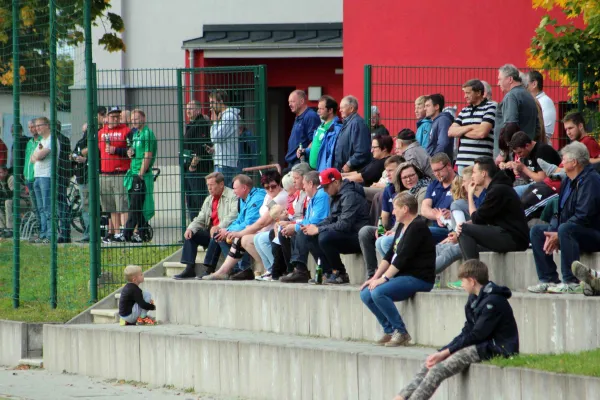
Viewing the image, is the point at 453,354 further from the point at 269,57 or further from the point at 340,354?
the point at 269,57

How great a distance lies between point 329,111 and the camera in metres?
15.5

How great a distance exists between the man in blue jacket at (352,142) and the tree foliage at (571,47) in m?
2.78

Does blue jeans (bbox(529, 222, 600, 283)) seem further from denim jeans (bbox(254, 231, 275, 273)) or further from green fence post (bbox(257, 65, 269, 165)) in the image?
green fence post (bbox(257, 65, 269, 165))

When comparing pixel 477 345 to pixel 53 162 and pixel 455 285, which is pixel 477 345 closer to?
pixel 455 285

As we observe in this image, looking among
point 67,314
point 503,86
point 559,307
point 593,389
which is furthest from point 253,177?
point 593,389

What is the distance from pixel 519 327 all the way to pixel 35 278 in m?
8.09

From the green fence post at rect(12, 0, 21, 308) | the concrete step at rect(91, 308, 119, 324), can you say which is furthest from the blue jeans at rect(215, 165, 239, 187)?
the green fence post at rect(12, 0, 21, 308)

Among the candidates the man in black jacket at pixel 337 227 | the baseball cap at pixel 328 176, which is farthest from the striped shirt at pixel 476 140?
the baseball cap at pixel 328 176

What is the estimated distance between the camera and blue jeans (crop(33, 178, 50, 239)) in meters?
17.2

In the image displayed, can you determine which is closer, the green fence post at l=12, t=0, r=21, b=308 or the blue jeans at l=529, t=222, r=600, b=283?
the blue jeans at l=529, t=222, r=600, b=283

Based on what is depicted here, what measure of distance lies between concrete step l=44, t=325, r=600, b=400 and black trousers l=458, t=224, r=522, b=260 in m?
1.13

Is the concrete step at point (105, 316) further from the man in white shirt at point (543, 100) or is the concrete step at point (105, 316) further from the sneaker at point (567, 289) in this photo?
the sneaker at point (567, 289)

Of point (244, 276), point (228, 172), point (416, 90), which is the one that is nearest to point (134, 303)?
point (244, 276)

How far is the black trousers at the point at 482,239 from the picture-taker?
12109 millimetres
